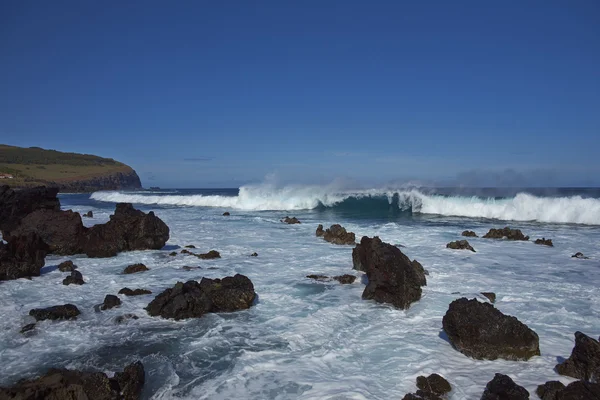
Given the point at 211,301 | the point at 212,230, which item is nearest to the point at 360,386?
the point at 211,301

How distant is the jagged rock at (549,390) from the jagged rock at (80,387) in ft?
15.8

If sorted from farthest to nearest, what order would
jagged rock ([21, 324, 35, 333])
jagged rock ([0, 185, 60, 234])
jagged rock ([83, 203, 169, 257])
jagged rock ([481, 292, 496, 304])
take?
jagged rock ([0, 185, 60, 234]) < jagged rock ([83, 203, 169, 257]) < jagged rock ([481, 292, 496, 304]) < jagged rock ([21, 324, 35, 333])

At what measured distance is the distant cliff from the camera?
103500mm

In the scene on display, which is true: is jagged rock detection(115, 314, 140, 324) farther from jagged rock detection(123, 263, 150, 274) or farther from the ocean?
jagged rock detection(123, 263, 150, 274)

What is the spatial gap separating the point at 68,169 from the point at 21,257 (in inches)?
5079

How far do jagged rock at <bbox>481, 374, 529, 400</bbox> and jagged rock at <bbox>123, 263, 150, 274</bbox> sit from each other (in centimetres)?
937

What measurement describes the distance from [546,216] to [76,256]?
28206mm

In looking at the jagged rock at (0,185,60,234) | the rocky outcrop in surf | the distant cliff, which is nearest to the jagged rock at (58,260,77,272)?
the rocky outcrop in surf

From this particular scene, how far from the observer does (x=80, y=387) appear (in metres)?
4.30

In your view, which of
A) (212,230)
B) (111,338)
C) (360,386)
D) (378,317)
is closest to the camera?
(360,386)

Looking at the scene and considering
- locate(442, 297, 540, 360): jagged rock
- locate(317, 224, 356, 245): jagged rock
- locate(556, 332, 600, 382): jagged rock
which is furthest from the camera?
locate(317, 224, 356, 245): jagged rock

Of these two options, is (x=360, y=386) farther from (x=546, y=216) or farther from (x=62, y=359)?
(x=546, y=216)

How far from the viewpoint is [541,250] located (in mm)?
15133

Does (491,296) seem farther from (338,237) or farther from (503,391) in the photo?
(338,237)
